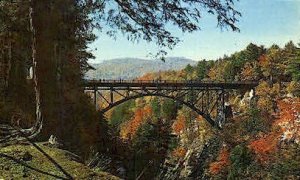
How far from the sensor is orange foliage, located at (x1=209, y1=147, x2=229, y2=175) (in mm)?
46281

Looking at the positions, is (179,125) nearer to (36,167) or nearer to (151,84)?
(151,84)

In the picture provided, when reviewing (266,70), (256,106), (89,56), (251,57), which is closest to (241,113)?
(256,106)

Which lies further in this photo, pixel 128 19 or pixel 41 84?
pixel 128 19

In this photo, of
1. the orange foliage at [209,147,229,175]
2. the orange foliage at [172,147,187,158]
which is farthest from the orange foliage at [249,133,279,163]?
the orange foliage at [172,147,187,158]

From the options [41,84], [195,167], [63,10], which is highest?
[63,10]

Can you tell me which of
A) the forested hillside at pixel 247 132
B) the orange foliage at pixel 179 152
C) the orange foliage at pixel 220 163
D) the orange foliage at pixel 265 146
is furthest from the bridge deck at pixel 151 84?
the orange foliage at pixel 179 152

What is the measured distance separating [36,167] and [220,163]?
43878 millimetres

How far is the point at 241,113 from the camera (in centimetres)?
6153

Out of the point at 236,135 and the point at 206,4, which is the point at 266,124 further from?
the point at 206,4

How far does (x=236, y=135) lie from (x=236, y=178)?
12474 mm

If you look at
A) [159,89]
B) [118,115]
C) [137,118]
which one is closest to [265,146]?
[159,89]

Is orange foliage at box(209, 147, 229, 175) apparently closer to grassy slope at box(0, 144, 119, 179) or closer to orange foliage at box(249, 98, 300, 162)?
orange foliage at box(249, 98, 300, 162)

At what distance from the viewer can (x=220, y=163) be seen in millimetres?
47031

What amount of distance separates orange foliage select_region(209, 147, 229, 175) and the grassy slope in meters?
42.3
